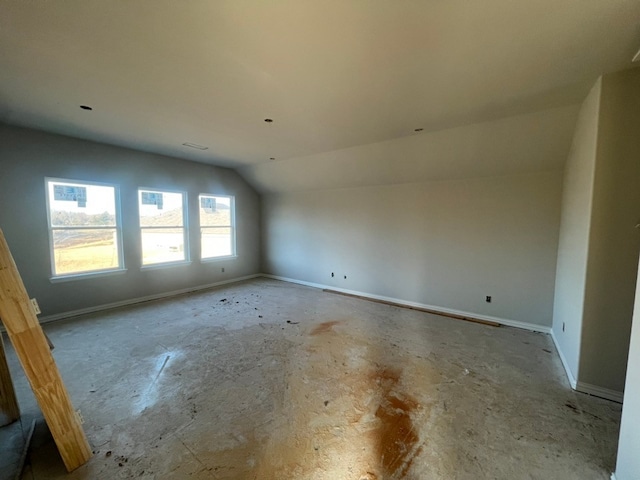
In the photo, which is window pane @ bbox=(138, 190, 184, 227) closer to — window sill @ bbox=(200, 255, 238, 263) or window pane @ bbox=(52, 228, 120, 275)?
window pane @ bbox=(52, 228, 120, 275)

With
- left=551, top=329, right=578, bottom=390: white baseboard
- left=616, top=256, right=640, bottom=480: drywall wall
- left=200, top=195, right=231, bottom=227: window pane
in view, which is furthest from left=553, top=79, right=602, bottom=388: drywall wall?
left=200, top=195, right=231, bottom=227: window pane

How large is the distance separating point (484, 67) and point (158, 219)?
5.55 m

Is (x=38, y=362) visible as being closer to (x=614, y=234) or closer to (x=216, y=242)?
(x=614, y=234)

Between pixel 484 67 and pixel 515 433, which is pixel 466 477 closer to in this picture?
pixel 515 433

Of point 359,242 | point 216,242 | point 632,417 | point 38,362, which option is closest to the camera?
point 632,417

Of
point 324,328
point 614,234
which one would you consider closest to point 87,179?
point 324,328

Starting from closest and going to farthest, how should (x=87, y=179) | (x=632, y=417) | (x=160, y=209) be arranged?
1. (x=632, y=417)
2. (x=87, y=179)
3. (x=160, y=209)

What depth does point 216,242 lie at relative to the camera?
6164 mm

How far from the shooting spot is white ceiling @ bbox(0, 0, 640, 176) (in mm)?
1493

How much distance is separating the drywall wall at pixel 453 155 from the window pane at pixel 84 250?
3283 mm

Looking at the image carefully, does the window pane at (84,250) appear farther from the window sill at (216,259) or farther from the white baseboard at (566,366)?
the white baseboard at (566,366)

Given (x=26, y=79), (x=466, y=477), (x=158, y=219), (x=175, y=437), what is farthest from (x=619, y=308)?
(x=158, y=219)

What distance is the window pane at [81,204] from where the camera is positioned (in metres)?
3.89

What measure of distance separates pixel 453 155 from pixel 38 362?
186 inches
